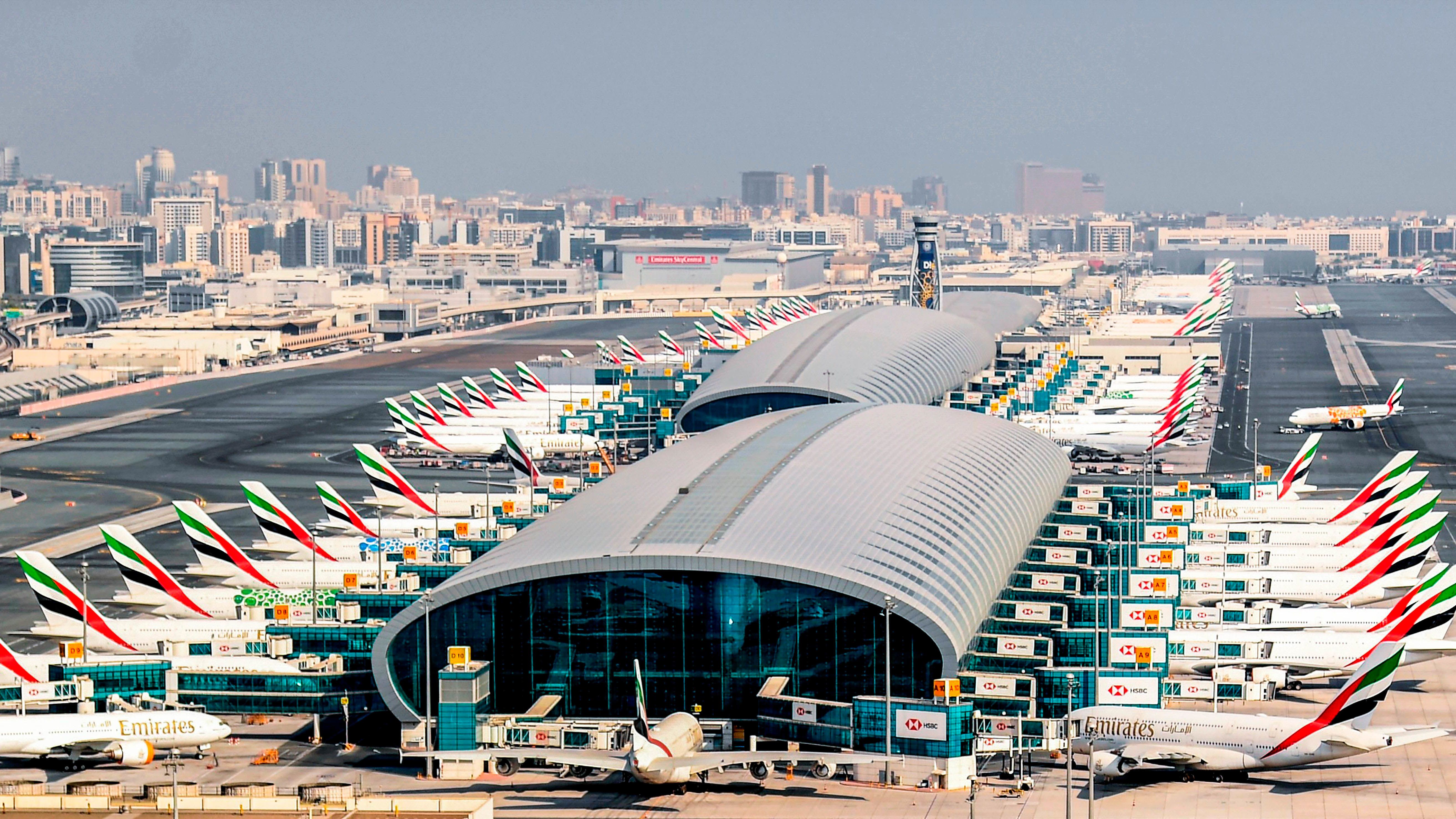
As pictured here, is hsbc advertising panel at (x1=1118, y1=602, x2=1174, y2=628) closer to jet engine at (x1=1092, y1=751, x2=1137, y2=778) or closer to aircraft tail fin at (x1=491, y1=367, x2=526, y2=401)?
jet engine at (x1=1092, y1=751, x2=1137, y2=778)

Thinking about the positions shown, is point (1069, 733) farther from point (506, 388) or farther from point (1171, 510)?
point (506, 388)

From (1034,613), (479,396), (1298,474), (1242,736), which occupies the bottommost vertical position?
(1242,736)

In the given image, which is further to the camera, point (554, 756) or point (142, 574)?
point (142, 574)

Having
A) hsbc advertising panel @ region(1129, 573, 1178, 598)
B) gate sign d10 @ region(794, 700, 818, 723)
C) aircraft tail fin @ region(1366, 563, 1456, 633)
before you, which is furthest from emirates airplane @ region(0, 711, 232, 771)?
aircraft tail fin @ region(1366, 563, 1456, 633)

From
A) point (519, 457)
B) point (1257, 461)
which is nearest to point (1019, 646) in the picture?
point (519, 457)

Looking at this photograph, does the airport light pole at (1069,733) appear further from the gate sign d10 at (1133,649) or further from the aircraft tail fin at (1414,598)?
the aircraft tail fin at (1414,598)

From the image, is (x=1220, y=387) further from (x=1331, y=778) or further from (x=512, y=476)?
(x=1331, y=778)

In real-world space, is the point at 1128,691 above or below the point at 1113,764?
above
